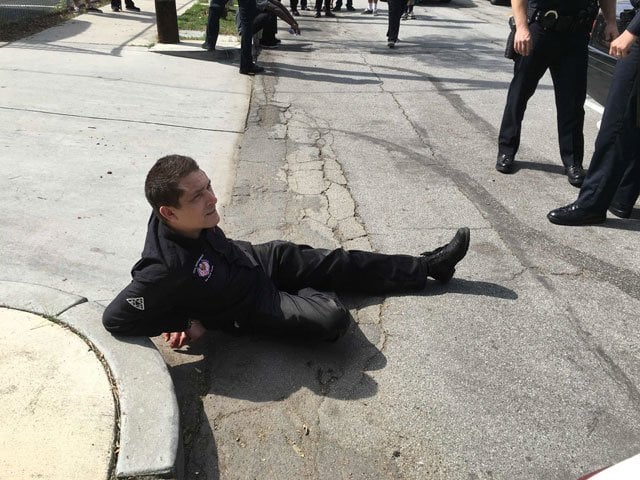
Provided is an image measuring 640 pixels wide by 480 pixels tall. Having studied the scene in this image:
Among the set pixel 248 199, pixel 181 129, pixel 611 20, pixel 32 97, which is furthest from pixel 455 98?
pixel 32 97

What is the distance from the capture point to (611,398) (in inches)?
98.8

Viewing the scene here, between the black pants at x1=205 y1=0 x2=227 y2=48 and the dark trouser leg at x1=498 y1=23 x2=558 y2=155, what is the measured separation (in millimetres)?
5066

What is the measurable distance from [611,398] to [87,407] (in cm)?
207

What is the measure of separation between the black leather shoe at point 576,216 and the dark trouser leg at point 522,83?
105 cm

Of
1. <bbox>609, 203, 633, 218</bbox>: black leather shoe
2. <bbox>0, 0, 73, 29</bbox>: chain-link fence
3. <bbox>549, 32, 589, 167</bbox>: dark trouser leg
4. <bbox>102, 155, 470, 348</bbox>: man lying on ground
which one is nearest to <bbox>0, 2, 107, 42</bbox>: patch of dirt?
<bbox>0, 0, 73, 29</bbox>: chain-link fence

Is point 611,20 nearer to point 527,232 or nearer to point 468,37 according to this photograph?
point 527,232

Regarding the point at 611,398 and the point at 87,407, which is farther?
the point at 611,398

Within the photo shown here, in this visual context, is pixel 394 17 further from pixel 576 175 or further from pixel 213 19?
pixel 576 175

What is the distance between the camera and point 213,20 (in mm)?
8570

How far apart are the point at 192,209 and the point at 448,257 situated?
55.5 inches

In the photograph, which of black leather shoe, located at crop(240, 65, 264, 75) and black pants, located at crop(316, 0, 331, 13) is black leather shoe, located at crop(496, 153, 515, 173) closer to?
black leather shoe, located at crop(240, 65, 264, 75)

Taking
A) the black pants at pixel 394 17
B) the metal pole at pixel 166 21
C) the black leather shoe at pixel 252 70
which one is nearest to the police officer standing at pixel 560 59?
the black leather shoe at pixel 252 70

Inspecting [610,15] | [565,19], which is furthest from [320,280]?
[610,15]

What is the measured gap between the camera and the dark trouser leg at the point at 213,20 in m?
8.45
